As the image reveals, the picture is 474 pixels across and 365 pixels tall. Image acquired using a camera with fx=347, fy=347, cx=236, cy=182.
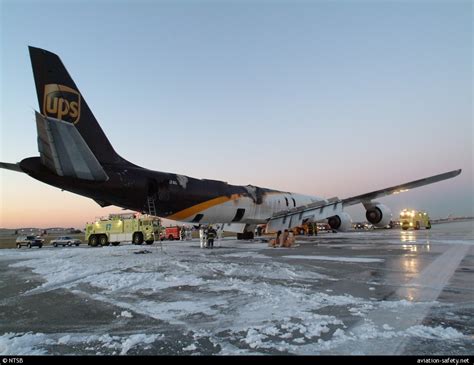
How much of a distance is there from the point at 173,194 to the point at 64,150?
5976 millimetres

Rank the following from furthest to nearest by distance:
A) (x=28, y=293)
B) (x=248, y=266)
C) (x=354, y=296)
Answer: (x=248, y=266) → (x=28, y=293) → (x=354, y=296)

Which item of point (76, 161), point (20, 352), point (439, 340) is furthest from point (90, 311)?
point (76, 161)

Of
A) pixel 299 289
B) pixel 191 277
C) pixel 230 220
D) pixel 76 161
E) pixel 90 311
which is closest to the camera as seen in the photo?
pixel 90 311

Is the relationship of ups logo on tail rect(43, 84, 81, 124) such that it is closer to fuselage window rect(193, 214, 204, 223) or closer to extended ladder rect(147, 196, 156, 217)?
extended ladder rect(147, 196, 156, 217)

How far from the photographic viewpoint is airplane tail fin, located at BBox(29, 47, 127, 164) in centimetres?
1303

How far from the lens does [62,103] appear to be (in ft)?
45.1

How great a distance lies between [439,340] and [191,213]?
1515cm

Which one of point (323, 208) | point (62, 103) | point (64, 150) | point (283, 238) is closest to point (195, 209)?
point (283, 238)

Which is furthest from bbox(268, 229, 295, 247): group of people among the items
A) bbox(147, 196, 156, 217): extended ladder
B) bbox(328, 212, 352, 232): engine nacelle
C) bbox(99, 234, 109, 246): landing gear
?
bbox(99, 234, 109, 246): landing gear

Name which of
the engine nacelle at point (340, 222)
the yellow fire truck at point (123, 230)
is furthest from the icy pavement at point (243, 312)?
the yellow fire truck at point (123, 230)

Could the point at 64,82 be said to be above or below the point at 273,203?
above

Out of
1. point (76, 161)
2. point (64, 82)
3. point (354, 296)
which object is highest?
point (64, 82)

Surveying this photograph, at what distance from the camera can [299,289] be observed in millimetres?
6875
